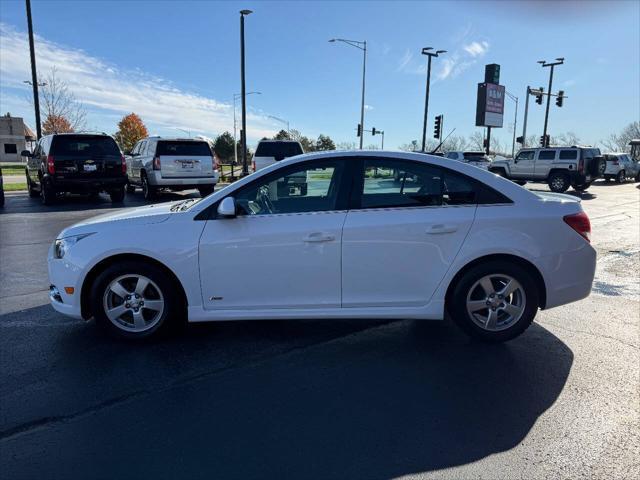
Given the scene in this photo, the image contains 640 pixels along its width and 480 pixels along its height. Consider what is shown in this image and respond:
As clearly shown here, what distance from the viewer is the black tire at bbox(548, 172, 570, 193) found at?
21547 mm

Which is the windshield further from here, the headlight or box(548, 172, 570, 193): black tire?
box(548, 172, 570, 193): black tire

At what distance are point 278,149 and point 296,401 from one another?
45.5 feet

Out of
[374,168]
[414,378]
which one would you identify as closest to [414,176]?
[374,168]

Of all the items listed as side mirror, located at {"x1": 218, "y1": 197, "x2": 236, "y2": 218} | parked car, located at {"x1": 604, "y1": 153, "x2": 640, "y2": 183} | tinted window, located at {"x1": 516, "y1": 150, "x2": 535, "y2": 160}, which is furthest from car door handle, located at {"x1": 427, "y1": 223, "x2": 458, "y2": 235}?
parked car, located at {"x1": 604, "y1": 153, "x2": 640, "y2": 183}

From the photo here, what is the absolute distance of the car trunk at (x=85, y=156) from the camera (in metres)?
12.8

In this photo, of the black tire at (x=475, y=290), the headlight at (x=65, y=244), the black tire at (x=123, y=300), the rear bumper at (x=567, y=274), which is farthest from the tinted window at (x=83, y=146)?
the rear bumper at (x=567, y=274)

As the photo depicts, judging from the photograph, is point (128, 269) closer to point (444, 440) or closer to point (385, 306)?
point (385, 306)

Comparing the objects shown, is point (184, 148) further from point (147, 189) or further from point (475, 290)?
point (475, 290)

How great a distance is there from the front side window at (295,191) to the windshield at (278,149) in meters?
12.3

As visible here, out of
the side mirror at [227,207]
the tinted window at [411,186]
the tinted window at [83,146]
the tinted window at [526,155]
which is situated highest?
the tinted window at [526,155]

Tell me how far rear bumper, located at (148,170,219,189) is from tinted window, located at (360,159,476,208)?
11.7 metres

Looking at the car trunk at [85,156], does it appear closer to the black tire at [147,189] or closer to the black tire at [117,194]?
the black tire at [117,194]

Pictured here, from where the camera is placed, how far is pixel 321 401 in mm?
3127

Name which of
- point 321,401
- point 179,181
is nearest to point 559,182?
point 179,181
